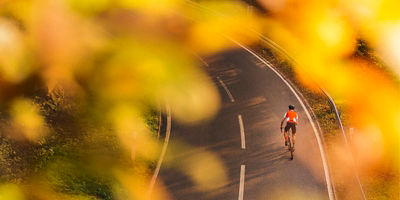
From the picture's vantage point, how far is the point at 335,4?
1123 inches

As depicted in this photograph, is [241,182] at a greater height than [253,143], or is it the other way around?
[253,143]

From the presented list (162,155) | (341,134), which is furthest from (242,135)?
(341,134)

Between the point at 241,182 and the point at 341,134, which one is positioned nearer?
the point at 241,182

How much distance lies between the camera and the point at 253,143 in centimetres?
1805

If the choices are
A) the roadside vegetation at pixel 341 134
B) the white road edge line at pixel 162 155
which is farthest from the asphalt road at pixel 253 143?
the roadside vegetation at pixel 341 134

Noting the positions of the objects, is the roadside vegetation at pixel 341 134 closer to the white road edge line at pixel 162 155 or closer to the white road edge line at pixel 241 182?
the white road edge line at pixel 241 182

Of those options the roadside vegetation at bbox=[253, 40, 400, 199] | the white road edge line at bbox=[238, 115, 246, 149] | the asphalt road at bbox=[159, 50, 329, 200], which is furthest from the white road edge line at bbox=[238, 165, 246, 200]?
the roadside vegetation at bbox=[253, 40, 400, 199]

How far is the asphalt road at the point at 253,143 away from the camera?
15.9 metres

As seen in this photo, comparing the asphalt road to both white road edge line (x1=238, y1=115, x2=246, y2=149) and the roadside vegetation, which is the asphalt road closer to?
white road edge line (x1=238, y1=115, x2=246, y2=149)

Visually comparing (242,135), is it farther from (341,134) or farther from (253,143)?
(341,134)

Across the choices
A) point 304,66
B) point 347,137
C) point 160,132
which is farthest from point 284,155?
point 304,66

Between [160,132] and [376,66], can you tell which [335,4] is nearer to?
[376,66]

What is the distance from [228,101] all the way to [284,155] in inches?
169

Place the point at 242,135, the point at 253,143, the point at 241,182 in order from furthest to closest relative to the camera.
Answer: the point at 242,135
the point at 253,143
the point at 241,182
